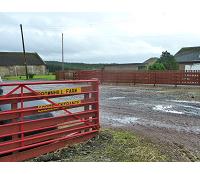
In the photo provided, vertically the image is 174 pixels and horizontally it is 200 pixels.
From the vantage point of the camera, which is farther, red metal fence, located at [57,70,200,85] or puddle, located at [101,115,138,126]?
red metal fence, located at [57,70,200,85]

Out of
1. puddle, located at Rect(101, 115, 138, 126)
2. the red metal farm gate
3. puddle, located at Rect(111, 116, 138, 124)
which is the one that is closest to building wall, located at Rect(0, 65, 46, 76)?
puddle, located at Rect(101, 115, 138, 126)

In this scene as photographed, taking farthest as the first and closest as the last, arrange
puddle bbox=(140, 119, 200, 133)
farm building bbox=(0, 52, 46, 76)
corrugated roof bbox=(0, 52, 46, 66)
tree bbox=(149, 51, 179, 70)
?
corrugated roof bbox=(0, 52, 46, 66), farm building bbox=(0, 52, 46, 76), tree bbox=(149, 51, 179, 70), puddle bbox=(140, 119, 200, 133)

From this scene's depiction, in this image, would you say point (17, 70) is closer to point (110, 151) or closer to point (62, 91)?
point (62, 91)

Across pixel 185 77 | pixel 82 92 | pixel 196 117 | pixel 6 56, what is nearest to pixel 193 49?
pixel 185 77

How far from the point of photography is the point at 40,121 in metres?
5.48

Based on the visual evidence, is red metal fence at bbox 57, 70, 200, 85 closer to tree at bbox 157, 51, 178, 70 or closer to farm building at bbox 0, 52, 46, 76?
tree at bbox 157, 51, 178, 70

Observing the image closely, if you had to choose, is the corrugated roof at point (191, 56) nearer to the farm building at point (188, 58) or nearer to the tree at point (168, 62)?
the farm building at point (188, 58)

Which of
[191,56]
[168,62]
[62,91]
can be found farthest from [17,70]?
[62,91]

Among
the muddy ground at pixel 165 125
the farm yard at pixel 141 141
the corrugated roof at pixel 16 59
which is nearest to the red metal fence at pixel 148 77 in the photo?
the muddy ground at pixel 165 125

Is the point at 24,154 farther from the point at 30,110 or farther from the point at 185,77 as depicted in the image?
the point at 185,77

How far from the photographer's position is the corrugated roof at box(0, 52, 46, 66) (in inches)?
2687

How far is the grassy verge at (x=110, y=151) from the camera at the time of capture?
5254mm

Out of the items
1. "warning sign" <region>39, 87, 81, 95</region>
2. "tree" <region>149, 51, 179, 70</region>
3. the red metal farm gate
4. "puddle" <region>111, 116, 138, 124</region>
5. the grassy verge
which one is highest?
"tree" <region>149, 51, 179, 70</region>

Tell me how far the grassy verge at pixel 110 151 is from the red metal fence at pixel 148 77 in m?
19.1
